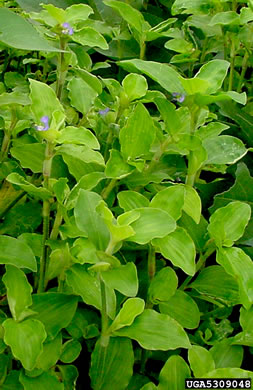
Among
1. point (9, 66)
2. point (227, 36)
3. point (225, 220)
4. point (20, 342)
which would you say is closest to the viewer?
point (20, 342)

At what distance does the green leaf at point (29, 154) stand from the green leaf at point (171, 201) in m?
0.17

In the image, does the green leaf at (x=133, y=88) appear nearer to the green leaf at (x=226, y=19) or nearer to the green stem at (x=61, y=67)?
the green stem at (x=61, y=67)

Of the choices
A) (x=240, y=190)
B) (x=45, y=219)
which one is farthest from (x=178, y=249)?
(x=240, y=190)

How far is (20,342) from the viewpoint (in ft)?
1.81

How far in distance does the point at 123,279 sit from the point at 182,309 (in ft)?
0.52

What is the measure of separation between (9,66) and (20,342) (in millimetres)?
767

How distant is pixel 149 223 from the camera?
0.57m

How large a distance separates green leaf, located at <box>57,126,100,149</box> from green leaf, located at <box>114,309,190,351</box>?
7.9 inches

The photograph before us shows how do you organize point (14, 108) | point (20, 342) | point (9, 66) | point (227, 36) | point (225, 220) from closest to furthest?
point (20, 342) → point (225, 220) → point (14, 108) → point (227, 36) → point (9, 66)

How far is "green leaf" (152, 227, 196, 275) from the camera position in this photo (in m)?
0.61

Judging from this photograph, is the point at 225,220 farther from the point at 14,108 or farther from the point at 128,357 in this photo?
the point at 14,108

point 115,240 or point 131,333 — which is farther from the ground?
point 115,240

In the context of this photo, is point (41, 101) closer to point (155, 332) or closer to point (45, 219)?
point (45, 219)

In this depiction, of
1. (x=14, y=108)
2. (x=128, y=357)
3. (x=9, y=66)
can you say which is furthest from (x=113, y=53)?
(x=128, y=357)
